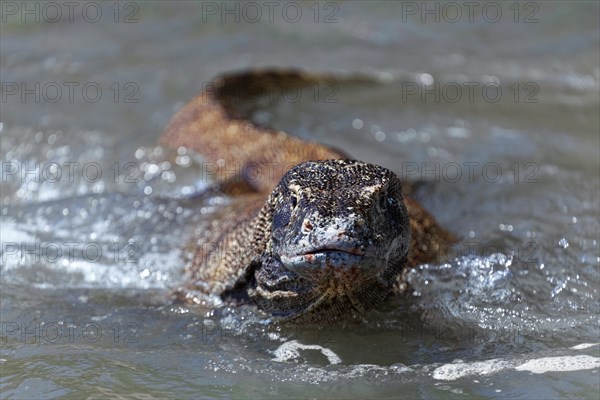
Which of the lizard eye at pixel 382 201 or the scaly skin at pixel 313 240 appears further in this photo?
the lizard eye at pixel 382 201

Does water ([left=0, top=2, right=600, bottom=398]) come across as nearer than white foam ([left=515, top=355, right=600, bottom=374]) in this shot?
No

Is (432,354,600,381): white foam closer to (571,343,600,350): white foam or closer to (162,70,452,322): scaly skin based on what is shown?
(571,343,600,350): white foam

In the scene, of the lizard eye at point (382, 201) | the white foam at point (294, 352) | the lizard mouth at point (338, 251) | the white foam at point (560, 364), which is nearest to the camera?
the lizard mouth at point (338, 251)

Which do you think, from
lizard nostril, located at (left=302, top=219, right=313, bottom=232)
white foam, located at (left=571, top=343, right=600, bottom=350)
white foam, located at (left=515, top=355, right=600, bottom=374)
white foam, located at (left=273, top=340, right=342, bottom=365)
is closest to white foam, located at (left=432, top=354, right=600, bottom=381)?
white foam, located at (left=515, top=355, right=600, bottom=374)

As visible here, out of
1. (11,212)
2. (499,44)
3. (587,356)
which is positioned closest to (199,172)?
(11,212)

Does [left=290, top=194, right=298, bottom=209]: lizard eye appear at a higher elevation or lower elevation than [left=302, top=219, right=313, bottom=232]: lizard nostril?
higher

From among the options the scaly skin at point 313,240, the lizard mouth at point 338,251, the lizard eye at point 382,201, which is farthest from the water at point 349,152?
the lizard eye at point 382,201

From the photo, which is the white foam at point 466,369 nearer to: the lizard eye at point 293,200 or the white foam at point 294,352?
the white foam at point 294,352

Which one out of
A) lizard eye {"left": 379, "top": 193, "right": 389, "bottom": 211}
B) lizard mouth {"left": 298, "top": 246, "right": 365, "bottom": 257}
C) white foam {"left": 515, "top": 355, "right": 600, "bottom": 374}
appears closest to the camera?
lizard mouth {"left": 298, "top": 246, "right": 365, "bottom": 257}
